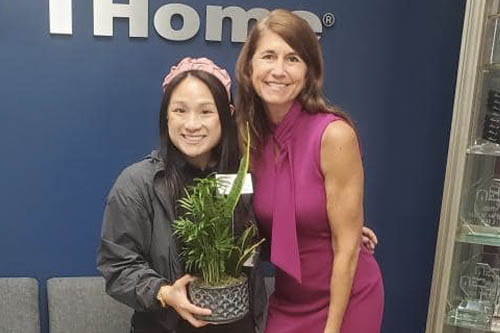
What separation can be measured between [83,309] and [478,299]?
1695 mm

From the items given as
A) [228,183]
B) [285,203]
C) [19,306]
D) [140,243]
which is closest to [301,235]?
[285,203]

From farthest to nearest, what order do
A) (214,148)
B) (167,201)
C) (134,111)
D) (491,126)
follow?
(134,111) → (491,126) → (214,148) → (167,201)

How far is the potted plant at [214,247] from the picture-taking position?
142 cm

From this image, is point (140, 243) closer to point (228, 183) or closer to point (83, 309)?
point (228, 183)

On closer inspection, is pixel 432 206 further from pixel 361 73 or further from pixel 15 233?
pixel 15 233

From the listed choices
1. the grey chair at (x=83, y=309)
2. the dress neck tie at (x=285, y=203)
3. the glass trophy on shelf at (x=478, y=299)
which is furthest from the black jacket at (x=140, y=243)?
the glass trophy on shelf at (x=478, y=299)

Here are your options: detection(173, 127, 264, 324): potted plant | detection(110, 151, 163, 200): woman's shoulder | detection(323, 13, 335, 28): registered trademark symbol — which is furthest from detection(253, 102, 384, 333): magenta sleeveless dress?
detection(323, 13, 335, 28): registered trademark symbol

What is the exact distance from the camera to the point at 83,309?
7.79ft

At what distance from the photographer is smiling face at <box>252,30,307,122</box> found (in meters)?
1.60

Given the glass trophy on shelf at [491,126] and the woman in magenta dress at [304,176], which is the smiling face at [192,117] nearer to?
the woman in magenta dress at [304,176]

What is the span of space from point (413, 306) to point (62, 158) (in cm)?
187

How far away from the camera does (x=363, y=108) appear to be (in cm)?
262

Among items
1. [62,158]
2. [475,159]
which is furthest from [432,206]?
[62,158]

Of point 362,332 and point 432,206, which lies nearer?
point 362,332
